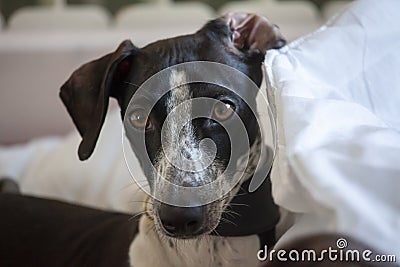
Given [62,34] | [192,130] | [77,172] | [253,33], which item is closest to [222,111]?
[192,130]

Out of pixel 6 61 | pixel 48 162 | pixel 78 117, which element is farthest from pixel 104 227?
pixel 6 61

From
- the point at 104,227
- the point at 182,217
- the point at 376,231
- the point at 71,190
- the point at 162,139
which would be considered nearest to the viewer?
the point at 376,231

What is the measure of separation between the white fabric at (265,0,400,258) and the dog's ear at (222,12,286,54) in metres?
0.07

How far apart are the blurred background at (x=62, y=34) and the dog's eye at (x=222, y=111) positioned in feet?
3.67

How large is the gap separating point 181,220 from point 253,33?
355mm

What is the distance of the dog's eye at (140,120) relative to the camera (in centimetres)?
101

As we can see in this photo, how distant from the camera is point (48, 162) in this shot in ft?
5.70

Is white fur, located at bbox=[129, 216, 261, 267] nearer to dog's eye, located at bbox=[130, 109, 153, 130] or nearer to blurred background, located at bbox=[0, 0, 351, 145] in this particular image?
dog's eye, located at bbox=[130, 109, 153, 130]

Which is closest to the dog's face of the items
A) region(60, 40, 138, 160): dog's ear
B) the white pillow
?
region(60, 40, 138, 160): dog's ear

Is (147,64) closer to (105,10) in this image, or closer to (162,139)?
(162,139)

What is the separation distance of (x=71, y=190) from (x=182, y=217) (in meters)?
0.85

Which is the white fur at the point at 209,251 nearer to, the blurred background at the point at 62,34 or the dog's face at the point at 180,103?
the dog's face at the point at 180,103

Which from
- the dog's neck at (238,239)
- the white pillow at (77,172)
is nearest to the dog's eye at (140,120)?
the dog's neck at (238,239)

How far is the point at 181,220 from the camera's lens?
878 mm
